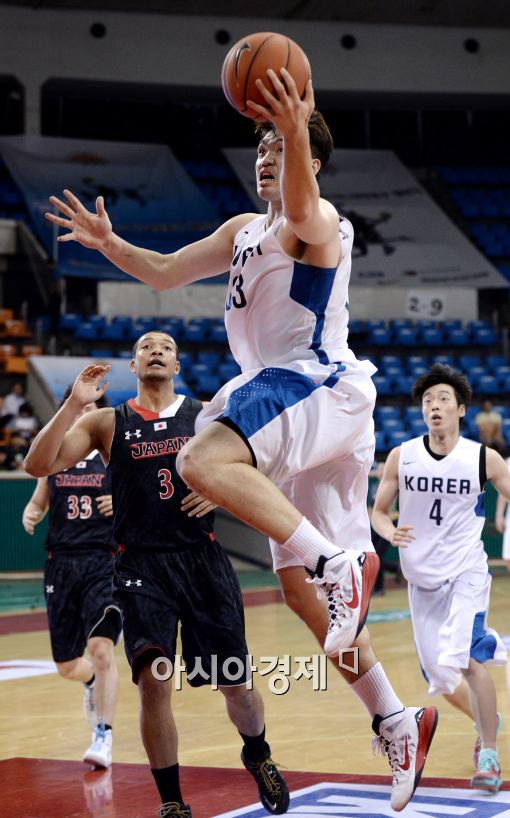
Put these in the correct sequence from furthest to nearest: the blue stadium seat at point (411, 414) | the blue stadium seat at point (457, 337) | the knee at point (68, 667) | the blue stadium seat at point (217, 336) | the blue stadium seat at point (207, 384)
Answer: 1. the blue stadium seat at point (457, 337)
2. the blue stadium seat at point (217, 336)
3. the blue stadium seat at point (411, 414)
4. the blue stadium seat at point (207, 384)
5. the knee at point (68, 667)

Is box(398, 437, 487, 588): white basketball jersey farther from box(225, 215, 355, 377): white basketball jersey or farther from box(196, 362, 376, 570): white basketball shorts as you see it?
box(225, 215, 355, 377): white basketball jersey

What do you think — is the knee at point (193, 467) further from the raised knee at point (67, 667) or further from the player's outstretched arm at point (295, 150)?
the raised knee at point (67, 667)

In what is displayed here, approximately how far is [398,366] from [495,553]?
4978mm

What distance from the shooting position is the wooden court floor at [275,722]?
6266 mm

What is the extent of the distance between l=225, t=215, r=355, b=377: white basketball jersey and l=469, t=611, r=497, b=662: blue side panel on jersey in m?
2.33

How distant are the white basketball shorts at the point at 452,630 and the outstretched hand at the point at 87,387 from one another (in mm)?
2321

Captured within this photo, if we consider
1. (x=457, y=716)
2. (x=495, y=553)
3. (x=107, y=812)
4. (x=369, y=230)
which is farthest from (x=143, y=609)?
(x=369, y=230)

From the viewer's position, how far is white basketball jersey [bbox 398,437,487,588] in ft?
20.9

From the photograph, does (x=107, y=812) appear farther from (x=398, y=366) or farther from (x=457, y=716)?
(x=398, y=366)

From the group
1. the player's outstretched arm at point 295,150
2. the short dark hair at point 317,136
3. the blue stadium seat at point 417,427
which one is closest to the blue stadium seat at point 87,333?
the blue stadium seat at point 417,427

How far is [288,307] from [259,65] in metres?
0.86

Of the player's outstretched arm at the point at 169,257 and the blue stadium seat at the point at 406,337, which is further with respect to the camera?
the blue stadium seat at the point at 406,337

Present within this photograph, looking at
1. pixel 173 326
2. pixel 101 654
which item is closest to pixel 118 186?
pixel 173 326

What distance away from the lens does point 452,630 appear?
19.9ft
